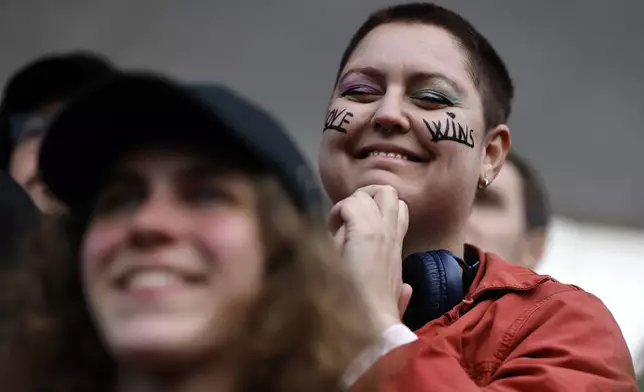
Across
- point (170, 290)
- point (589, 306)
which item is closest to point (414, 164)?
point (589, 306)

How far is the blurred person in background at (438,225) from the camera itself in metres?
0.93

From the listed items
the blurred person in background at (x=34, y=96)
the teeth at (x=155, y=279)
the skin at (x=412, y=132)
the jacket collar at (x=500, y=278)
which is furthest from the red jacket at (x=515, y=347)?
the blurred person in background at (x=34, y=96)

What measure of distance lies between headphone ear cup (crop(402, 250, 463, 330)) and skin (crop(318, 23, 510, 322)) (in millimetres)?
49

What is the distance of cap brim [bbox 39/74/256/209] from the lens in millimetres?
736

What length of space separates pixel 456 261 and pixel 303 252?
16.9 inches

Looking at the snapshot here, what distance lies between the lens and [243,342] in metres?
0.71

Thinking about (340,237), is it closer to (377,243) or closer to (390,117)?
(377,243)

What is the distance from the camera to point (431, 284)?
3.62ft

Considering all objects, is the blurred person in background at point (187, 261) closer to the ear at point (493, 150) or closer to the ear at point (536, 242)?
the ear at point (493, 150)

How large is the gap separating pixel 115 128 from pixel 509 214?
141 cm

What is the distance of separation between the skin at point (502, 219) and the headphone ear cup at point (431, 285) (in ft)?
2.53

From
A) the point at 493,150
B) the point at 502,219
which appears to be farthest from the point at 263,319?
the point at 502,219

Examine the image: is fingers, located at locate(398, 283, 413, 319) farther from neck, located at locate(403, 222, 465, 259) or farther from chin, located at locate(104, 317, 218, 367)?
chin, located at locate(104, 317, 218, 367)

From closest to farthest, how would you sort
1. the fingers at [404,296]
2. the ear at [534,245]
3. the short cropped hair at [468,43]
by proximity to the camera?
the fingers at [404,296] → the short cropped hair at [468,43] → the ear at [534,245]
